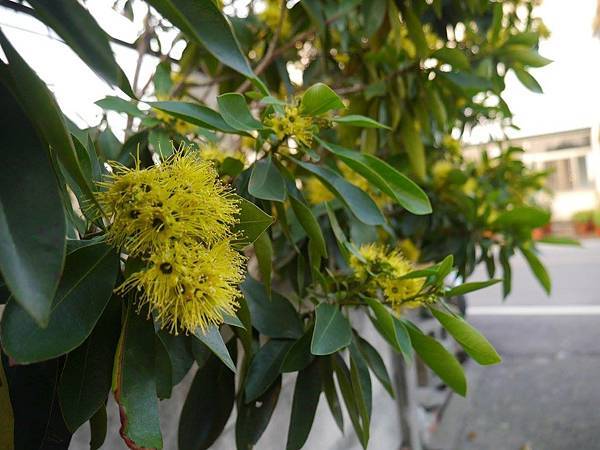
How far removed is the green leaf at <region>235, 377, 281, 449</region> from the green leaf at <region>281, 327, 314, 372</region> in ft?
0.22

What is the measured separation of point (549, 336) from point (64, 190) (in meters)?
3.53

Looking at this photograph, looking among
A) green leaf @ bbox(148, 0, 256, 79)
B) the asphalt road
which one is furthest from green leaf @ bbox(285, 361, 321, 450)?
the asphalt road

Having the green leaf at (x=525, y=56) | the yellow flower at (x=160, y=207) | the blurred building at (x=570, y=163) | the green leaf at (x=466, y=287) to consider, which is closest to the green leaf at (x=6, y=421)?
the yellow flower at (x=160, y=207)

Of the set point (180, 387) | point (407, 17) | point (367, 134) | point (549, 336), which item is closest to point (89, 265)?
point (180, 387)

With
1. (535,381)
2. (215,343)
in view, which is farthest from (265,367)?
(535,381)

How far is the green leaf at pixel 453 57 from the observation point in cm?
101

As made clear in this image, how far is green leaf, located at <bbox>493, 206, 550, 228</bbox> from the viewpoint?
0.98 meters

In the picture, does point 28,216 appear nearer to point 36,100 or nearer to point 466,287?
point 36,100

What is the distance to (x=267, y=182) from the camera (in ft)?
1.88

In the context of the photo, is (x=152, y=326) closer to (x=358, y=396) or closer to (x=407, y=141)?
(x=358, y=396)

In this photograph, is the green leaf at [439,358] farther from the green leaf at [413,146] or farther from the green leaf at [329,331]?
the green leaf at [413,146]

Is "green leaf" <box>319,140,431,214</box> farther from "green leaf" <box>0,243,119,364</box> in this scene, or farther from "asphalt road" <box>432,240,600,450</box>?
"asphalt road" <box>432,240,600,450</box>

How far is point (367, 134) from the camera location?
3.59ft

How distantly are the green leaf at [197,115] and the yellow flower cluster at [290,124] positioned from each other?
3.1 inches
